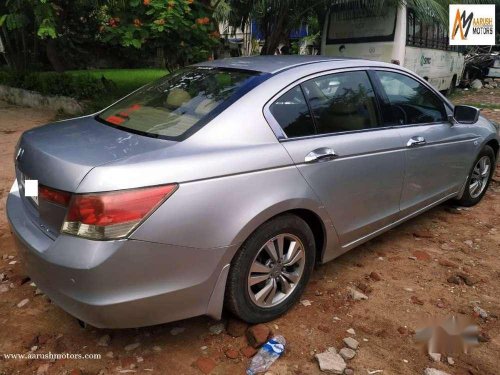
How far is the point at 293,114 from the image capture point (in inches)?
104

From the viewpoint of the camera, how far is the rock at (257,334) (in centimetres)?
246

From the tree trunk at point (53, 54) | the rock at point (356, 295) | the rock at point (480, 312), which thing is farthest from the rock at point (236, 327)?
the tree trunk at point (53, 54)

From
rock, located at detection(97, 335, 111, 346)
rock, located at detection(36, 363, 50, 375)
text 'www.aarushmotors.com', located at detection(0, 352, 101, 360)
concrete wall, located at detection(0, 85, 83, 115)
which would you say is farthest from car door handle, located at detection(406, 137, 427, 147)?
concrete wall, located at detection(0, 85, 83, 115)

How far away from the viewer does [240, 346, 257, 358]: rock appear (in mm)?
2390

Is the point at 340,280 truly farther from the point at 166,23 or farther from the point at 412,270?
the point at 166,23

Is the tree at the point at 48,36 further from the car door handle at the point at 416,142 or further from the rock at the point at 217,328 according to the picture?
the rock at the point at 217,328

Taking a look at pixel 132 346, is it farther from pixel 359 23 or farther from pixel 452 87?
pixel 452 87

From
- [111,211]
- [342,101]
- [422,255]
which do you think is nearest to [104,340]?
[111,211]

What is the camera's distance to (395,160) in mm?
3133

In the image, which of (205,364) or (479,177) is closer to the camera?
(205,364)

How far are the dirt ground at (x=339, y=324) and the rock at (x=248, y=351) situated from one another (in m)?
0.02

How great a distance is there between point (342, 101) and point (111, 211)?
172 centimetres

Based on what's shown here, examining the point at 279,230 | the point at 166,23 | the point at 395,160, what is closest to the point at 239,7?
the point at 166,23

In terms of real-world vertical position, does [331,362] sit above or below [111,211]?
below
